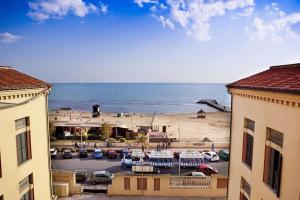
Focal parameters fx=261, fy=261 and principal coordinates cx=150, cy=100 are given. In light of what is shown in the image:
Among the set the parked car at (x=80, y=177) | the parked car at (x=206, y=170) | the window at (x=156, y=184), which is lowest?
the parked car at (x=206, y=170)

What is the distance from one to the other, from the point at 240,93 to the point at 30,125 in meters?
9.70

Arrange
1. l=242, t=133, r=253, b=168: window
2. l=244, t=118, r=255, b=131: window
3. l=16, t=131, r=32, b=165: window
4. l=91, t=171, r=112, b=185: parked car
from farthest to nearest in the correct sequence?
1. l=91, t=171, r=112, b=185: parked car
2. l=242, t=133, r=253, b=168: window
3. l=244, t=118, r=255, b=131: window
4. l=16, t=131, r=32, b=165: window

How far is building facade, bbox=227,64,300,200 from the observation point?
7719 millimetres

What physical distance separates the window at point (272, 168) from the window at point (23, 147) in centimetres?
987

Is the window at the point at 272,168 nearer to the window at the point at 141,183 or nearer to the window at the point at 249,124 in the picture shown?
the window at the point at 249,124

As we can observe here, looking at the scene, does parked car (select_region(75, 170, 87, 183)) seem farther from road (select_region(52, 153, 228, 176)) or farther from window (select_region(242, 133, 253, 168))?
window (select_region(242, 133, 253, 168))

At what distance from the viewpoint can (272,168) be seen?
9.40 meters

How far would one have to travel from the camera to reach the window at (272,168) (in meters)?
8.66

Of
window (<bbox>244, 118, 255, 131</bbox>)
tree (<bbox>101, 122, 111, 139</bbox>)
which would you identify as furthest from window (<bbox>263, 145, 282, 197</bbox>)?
tree (<bbox>101, 122, 111, 139</bbox>)

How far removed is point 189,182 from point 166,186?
190 centimetres

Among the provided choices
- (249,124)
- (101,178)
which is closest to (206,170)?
(101,178)

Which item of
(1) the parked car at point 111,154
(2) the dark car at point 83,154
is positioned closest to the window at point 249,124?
(1) the parked car at point 111,154

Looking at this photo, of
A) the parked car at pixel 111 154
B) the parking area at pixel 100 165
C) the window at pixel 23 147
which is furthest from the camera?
the parked car at pixel 111 154

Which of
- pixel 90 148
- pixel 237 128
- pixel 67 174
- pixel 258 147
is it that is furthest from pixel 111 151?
pixel 258 147
